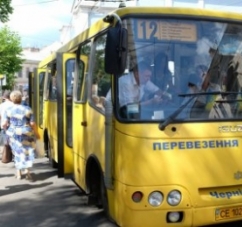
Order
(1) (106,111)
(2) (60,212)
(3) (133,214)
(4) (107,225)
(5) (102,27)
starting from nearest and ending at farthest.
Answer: (3) (133,214), (1) (106,111), (5) (102,27), (4) (107,225), (2) (60,212)

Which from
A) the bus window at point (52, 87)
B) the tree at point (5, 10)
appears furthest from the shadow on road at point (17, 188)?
the tree at point (5, 10)

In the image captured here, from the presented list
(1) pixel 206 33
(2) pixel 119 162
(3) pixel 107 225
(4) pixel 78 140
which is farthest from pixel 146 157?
(4) pixel 78 140

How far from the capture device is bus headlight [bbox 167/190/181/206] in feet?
15.0

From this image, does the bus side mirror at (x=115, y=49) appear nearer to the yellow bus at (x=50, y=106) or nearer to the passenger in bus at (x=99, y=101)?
the passenger in bus at (x=99, y=101)

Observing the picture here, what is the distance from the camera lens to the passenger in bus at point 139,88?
4.77 m

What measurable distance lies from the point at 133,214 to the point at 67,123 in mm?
3436

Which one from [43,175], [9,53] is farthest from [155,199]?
[9,53]

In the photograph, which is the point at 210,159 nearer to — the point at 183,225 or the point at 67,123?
the point at 183,225

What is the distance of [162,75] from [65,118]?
320 centimetres

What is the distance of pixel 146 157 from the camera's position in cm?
461

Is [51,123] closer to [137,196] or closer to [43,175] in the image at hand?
[43,175]

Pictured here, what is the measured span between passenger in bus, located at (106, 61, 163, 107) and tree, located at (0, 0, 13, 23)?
1538 centimetres

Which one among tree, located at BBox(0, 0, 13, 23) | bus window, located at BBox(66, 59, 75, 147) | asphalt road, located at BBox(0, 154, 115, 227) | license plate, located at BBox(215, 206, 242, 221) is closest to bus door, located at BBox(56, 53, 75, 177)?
bus window, located at BBox(66, 59, 75, 147)

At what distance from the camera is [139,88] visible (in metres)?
4.78
